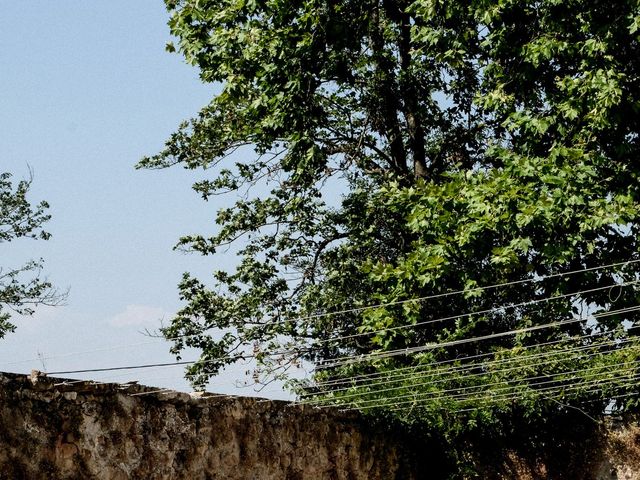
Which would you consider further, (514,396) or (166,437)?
(514,396)

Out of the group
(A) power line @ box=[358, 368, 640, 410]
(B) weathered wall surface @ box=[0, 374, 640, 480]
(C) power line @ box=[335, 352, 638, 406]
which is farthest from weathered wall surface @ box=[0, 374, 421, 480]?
(C) power line @ box=[335, 352, 638, 406]

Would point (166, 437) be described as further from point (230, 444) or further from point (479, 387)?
point (479, 387)

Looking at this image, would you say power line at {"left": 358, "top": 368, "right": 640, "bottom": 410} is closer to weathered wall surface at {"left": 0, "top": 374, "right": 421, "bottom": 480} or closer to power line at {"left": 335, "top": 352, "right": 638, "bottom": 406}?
power line at {"left": 335, "top": 352, "right": 638, "bottom": 406}

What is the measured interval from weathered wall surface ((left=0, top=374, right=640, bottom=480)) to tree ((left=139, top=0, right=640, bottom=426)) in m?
0.54

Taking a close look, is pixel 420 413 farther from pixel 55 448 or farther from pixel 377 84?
pixel 55 448

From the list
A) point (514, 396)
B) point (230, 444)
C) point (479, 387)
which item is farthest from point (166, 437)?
point (514, 396)

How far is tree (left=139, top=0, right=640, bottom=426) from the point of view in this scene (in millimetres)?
9781

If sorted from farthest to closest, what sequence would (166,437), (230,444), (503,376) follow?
(503,376)
(230,444)
(166,437)

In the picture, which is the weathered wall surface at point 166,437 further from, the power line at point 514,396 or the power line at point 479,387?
the power line at point 479,387

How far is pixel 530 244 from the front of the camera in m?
9.48

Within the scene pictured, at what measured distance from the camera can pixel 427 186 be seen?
1045 cm

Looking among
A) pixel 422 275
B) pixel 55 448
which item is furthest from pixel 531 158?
pixel 55 448

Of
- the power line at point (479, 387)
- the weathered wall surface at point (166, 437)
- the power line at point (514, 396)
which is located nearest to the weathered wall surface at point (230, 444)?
the weathered wall surface at point (166, 437)

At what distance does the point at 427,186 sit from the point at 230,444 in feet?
13.1
